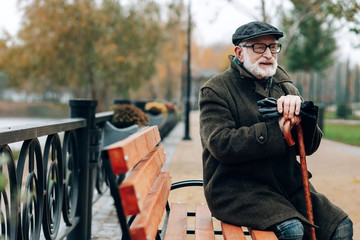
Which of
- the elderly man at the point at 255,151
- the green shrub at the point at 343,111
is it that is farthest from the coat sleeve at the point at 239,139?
the green shrub at the point at 343,111

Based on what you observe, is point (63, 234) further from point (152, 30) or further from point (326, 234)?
point (152, 30)

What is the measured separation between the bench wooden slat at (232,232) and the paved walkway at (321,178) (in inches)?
83.3

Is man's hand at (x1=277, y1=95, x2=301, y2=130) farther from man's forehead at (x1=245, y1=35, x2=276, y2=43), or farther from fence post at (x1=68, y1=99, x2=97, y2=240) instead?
fence post at (x1=68, y1=99, x2=97, y2=240)

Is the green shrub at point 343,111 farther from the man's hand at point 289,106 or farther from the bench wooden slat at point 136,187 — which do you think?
the bench wooden slat at point 136,187

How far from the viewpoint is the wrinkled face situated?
291 centimetres

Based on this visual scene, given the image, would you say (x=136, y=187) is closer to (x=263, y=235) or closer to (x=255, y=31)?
(x=263, y=235)

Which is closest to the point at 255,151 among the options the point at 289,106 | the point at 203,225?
the point at 289,106

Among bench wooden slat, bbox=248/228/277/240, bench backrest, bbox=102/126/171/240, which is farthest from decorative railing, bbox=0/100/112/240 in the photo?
bench wooden slat, bbox=248/228/277/240

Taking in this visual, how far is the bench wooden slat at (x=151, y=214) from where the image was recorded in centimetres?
190

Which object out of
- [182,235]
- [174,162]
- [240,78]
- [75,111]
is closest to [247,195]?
[182,235]

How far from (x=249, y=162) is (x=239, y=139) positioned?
208 millimetres

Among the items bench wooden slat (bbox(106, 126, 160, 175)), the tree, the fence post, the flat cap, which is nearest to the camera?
bench wooden slat (bbox(106, 126, 160, 175))

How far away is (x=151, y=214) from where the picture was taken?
7.12ft

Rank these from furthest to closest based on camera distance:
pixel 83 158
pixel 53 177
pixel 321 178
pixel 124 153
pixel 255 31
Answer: pixel 321 178
pixel 83 158
pixel 53 177
pixel 255 31
pixel 124 153
